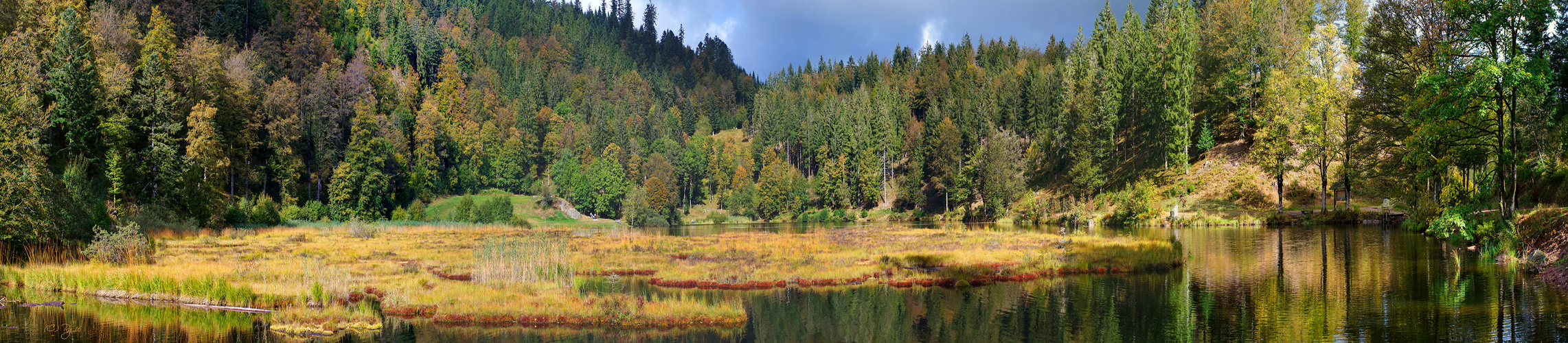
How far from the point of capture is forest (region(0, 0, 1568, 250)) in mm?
32125

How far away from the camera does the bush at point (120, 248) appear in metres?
33.5

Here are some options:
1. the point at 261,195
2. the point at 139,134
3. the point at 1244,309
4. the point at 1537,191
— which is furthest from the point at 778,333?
the point at 261,195

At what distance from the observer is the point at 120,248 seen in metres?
34.4

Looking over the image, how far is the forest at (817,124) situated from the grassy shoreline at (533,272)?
6681 millimetres

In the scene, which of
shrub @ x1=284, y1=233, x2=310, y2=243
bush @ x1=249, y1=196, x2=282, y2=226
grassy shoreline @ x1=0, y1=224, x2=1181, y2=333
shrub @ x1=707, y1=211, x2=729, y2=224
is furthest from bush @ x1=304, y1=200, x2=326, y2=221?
shrub @ x1=707, y1=211, x2=729, y2=224

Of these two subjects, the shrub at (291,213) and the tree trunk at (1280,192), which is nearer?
the tree trunk at (1280,192)

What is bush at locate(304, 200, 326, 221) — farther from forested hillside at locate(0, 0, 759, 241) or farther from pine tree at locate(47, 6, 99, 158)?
pine tree at locate(47, 6, 99, 158)

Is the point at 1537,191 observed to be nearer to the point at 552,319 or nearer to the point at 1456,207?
the point at 1456,207

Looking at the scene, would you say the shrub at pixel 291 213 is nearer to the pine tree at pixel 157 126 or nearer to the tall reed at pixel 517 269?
the pine tree at pixel 157 126

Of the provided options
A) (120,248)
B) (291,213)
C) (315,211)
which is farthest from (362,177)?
(120,248)

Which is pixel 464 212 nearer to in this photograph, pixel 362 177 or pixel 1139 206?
pixel 362 177

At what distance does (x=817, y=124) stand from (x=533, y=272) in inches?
4613

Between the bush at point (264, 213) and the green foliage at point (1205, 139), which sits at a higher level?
the green foliage at point (1205, 139)

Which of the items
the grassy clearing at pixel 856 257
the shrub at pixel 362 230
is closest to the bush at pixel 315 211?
the shrub at pixel 362 230
